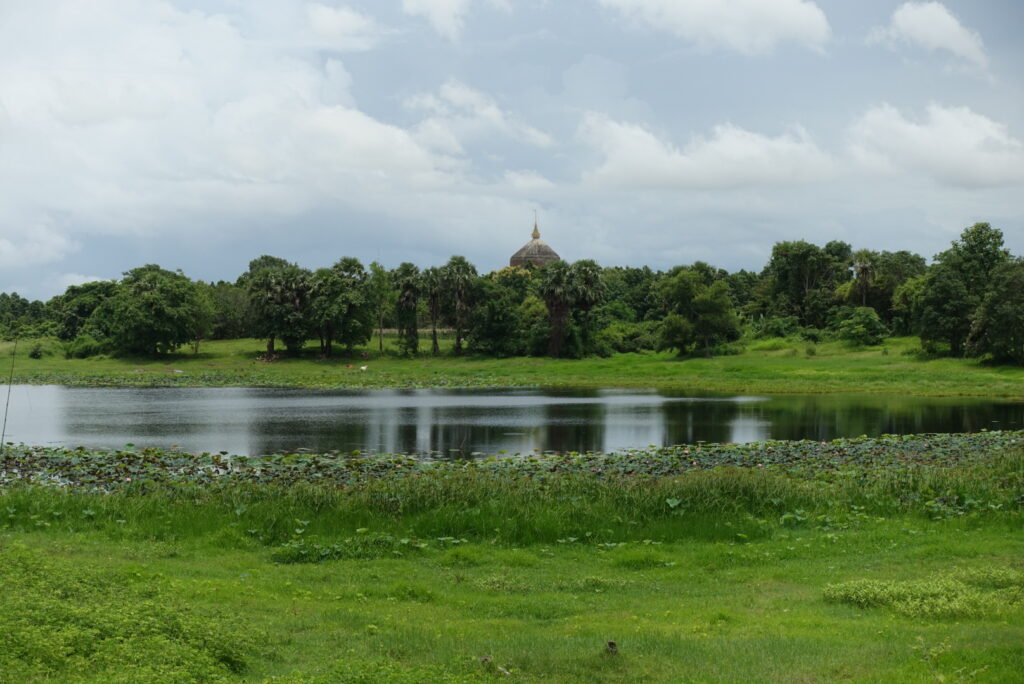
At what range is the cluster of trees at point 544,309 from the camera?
74375 mm

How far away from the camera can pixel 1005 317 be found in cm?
5969

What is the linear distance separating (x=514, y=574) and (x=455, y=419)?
92.0ft

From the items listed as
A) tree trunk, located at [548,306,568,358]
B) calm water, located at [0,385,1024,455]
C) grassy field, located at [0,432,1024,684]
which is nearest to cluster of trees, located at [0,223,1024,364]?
tree trunk, located at [548,306,568,358]

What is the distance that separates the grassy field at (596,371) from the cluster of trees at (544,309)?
98.7 inches

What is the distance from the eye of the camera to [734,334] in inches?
3231

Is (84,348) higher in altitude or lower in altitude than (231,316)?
lower

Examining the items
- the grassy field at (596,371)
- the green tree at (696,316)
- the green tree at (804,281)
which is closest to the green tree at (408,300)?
the grassy field at (596,371)

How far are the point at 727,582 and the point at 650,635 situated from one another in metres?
3.33

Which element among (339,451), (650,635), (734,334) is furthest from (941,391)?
(650,635)

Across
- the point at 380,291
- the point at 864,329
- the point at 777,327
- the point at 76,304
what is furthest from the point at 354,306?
the point at 864,329

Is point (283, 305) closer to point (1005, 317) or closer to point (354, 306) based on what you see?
point (354, 306)

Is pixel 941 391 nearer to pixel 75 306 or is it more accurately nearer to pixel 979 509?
pixel 979 509

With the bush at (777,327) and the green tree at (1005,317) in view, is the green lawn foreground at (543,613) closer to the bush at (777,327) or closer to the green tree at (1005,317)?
the green tree at (1005,317)

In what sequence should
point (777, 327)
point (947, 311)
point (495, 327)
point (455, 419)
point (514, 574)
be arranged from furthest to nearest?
point (777, 327), point (495, 327), point (947, 311), point (455, 419), point (514, 574)
